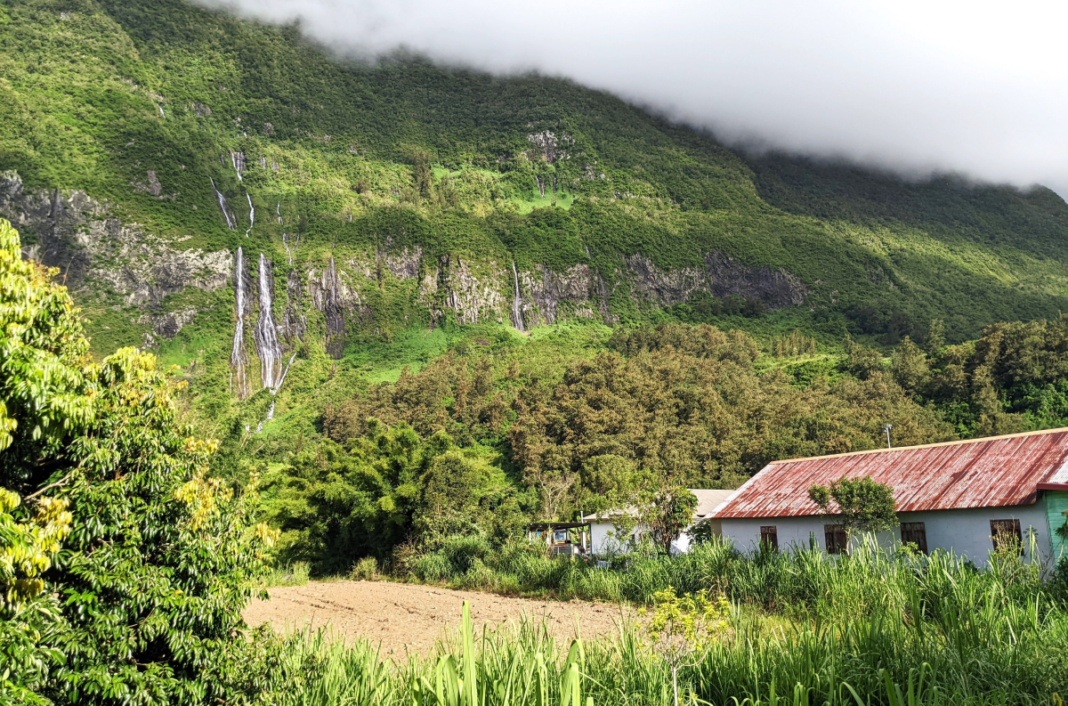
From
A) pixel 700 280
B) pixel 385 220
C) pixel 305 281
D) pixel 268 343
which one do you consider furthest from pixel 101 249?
pixel 700 280

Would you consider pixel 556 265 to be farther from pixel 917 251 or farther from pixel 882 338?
pixel 917 251

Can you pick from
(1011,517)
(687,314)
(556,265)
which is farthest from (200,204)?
(1011,517)

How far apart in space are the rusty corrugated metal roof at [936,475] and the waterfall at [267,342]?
8415 centimetres

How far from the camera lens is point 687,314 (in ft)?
403

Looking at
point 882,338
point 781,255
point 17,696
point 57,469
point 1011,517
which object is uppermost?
point 781,255

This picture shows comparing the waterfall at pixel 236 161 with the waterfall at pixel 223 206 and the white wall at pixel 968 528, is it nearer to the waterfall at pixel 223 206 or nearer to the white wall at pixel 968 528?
the waterfall at pixel 223 206

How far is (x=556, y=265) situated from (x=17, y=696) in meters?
125

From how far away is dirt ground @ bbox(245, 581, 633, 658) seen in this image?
563 inches

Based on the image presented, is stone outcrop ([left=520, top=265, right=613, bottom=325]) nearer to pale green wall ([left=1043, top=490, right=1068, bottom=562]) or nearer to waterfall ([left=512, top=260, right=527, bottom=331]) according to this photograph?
waterfall ([left=512, top=260, right=527, bottom=331])

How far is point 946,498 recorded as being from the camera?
63.3ft

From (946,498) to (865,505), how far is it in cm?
248

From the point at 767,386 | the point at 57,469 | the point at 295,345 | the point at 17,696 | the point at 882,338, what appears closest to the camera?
the point at 17,696

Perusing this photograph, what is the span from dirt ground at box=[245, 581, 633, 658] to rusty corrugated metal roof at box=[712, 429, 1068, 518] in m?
8.50

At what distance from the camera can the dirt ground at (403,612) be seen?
14.3 m
